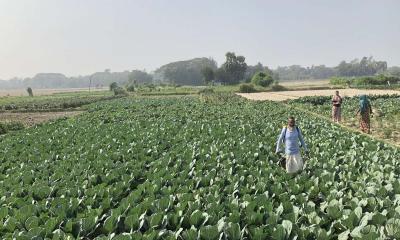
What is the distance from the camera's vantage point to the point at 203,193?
8680 millimetres

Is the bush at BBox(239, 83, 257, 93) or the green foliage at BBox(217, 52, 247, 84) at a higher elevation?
the green foliage at BBox(217, 52, 247, 84)

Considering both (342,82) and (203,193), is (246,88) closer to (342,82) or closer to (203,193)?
(342,82)

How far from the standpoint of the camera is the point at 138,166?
11.7m

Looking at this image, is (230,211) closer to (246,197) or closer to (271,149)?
(246,197)

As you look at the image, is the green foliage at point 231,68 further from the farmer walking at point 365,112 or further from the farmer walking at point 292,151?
the farmer walking at point 292,151

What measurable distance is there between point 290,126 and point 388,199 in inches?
143

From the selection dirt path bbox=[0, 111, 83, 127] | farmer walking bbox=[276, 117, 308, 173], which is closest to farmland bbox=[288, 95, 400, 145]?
farmer walking bbox=[276, 117, 308, 173]

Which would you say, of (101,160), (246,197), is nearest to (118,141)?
(101,160)

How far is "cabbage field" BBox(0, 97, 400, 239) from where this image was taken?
21.9 ft

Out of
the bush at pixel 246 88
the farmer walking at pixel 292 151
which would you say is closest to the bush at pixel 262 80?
the bush at pixel 246 88

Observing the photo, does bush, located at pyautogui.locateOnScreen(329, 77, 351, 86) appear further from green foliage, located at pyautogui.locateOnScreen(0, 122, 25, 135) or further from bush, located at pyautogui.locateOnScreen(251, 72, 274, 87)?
green foliage, located at pyautogui.locateOnScreen(0, 122, 25, 135)

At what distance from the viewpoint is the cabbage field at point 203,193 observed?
6.68 meters

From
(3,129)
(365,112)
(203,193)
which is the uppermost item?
(365,112)

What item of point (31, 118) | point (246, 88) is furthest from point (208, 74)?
point (31, 118)
